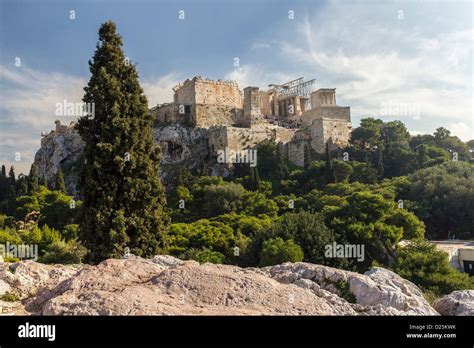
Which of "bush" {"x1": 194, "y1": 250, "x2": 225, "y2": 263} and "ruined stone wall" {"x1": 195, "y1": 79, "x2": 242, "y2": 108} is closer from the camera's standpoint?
"bush" {"x1": 194, "y1": 250, "x2": 225, "y2": 263}

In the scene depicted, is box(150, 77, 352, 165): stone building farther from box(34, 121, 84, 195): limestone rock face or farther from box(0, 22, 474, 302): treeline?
box(34, 121, 84, 195): limestone rock face

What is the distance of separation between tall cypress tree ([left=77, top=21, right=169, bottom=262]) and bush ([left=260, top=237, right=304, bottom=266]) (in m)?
5.55

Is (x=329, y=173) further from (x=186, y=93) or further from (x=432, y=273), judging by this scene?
(x=432, y=273)

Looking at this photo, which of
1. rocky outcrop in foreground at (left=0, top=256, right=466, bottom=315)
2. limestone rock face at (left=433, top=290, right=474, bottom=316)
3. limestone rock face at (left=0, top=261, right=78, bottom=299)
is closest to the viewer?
rocky outcrop in foreground at (left=0, top=256, right=466, bottom=315)

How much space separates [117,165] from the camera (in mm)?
11383

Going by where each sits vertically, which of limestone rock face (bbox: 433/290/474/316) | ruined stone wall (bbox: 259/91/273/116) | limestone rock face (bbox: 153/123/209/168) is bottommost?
limestone rock face (bbox: 433/290/474/316)

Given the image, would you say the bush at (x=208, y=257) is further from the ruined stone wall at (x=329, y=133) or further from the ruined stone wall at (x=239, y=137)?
the ruined stone wall at (x=329, y=133)

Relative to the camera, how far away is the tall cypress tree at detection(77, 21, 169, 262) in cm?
1108

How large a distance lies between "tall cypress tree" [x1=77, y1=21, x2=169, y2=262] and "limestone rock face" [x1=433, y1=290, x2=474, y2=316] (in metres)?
7.73

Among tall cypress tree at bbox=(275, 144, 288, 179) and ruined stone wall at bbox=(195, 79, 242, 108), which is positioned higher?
ruined stone wall at bbox=(195, 79, 242, 108)

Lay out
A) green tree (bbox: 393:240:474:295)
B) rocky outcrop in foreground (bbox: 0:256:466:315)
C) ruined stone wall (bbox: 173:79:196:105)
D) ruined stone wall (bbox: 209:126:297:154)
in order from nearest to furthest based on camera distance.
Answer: rocky outcrop in foreground (bbox: 0:256:466:315) → green tree (bbox: 393:240:474:295) → ruined stone wall (bbox: 209:126:297:154) → ruined stone wall (bbox: 173:79:196:105)

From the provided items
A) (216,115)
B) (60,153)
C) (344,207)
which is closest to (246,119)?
(216,115)

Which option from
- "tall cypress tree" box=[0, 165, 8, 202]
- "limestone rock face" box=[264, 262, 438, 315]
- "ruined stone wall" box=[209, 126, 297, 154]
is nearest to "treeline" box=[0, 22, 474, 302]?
"tall cypress tree" box=[0, 165, 8, 202]
